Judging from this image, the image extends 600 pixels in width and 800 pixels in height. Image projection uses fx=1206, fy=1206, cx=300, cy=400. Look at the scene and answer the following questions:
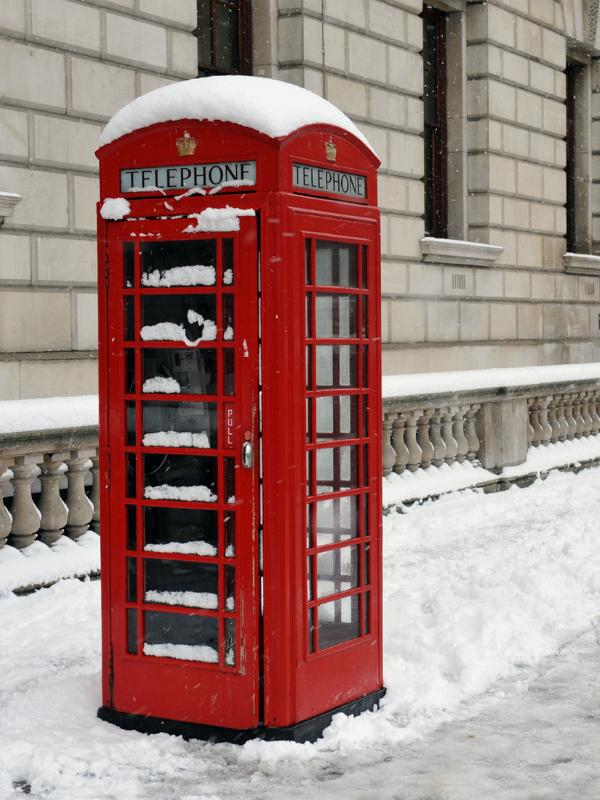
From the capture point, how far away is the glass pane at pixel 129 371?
453 centimetres

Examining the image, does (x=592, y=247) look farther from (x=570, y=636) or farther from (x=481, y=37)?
(x=570, y=636)

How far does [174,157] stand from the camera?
4.43m

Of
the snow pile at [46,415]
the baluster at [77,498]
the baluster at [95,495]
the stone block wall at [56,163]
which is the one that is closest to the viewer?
the snow pile at [46,415]

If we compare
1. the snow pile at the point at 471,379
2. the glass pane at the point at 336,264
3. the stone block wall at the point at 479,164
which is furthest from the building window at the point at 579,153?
the glass pane at the point at 336,264

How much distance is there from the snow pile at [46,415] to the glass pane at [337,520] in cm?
260

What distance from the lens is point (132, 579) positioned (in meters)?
4.57

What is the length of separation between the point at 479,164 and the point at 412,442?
6.86 m

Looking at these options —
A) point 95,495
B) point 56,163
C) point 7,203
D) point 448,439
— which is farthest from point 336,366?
point 56,163

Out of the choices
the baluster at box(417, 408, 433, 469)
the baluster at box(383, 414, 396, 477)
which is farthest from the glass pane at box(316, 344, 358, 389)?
the baluster at box(417, 408, 433, 469)

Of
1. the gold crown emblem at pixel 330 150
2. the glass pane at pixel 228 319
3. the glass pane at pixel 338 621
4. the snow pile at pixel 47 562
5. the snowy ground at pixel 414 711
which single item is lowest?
the snowy ground at pixel 414 711

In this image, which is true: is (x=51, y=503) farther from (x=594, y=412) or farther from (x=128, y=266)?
(x=594, y=412)

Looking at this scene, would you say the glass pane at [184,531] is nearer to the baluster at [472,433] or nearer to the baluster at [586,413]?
the baluster at [472,433]

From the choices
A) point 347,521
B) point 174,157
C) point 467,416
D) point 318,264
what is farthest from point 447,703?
point 467,416

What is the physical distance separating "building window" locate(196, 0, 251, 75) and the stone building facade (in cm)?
14
